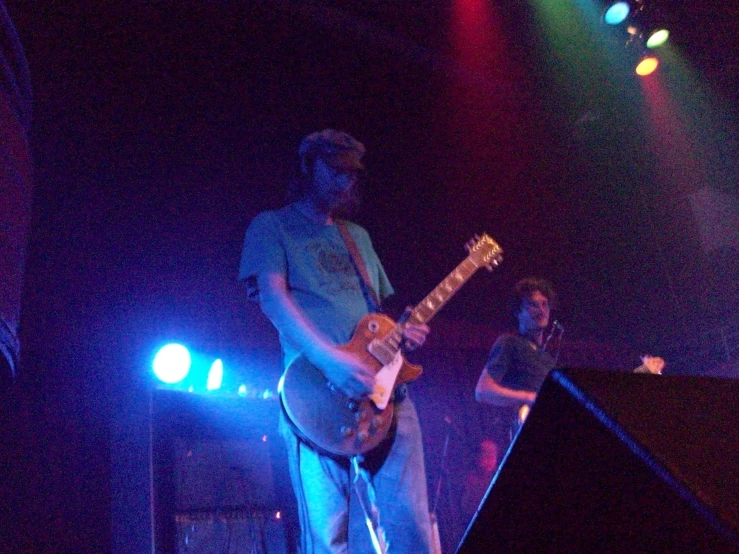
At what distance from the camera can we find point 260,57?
4.09 m

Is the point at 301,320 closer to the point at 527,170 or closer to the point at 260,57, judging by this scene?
the point at 260,57

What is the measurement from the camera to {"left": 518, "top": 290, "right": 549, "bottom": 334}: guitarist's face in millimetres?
4070

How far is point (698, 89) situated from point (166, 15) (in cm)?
414

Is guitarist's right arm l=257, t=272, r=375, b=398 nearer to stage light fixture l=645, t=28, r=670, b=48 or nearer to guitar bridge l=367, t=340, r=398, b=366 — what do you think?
guitar bridge l=367, t=340, r=398, b=366

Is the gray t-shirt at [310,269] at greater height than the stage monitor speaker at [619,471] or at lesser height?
greater

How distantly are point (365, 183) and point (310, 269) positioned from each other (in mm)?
1730

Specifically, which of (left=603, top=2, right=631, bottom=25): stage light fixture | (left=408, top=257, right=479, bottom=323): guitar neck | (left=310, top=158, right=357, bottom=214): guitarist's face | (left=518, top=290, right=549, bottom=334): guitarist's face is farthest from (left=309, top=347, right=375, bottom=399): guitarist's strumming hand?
(left=603, top=2, right=631, bottom=25): stage light fixture

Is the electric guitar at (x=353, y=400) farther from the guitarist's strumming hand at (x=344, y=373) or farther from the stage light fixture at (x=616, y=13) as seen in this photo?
the stage light fixture at (x=616, y=13)

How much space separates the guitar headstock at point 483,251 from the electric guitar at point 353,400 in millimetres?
919

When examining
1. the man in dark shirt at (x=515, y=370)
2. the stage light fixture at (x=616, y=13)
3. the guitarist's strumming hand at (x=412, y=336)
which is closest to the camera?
the guitarist's strumming hand at (x=412, y=336)

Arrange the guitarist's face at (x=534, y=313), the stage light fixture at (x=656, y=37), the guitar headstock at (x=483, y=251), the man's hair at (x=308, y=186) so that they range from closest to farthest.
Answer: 1. the man's hair at (x=308, y=186)
2. the guitar headstock at (x=483, y=251)
3. the guitarist's face at (x=534, y=313)
4. the stage light fixture at (x=656, y=37)

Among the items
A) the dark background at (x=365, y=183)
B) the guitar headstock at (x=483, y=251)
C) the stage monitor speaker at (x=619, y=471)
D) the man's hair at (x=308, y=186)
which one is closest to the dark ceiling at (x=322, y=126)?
the dark background at (x=365, y=183)

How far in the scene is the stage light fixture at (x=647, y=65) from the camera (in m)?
4.91

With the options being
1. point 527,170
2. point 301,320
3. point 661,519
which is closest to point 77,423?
point 301,320
